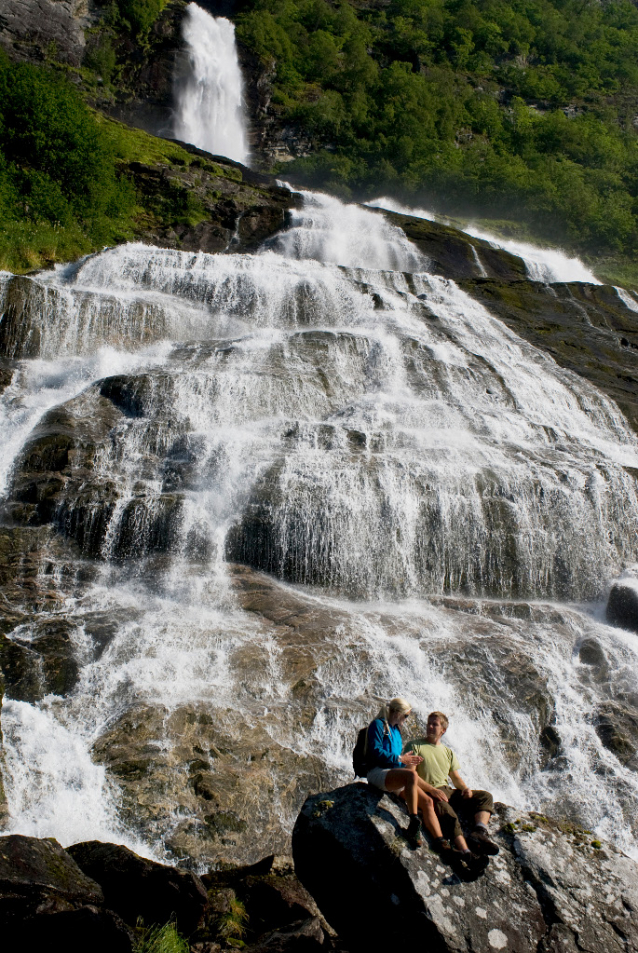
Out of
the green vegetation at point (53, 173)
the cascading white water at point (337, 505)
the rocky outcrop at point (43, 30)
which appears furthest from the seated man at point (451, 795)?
the rocky outcrop at point (43, 30)

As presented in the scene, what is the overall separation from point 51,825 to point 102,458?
25.1ft

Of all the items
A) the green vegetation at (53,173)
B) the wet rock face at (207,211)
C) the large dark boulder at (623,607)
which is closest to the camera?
the large dark boulder at (623,607)

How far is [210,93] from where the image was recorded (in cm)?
4366

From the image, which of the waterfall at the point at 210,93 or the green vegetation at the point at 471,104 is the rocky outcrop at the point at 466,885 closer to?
the waterfall at the point at 210,93

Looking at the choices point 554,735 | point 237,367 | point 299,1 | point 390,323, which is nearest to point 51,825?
point 554,735

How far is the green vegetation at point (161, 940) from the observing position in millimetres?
4293

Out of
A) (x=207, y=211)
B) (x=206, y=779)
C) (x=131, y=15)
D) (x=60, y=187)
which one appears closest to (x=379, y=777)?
(x=206, y=779)

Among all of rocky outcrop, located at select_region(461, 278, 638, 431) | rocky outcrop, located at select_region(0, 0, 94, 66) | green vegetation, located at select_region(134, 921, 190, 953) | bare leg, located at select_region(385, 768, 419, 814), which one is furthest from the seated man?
rocky outcrop, located at select_region(0, 0, 94, 66)

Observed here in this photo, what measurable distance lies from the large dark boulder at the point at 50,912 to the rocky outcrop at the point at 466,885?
57.3 inches

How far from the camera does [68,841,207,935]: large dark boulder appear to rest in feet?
16.4

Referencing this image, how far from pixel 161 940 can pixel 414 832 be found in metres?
1.82

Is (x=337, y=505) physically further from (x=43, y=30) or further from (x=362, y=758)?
(x=43, y=30)

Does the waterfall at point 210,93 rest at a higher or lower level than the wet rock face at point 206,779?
higher

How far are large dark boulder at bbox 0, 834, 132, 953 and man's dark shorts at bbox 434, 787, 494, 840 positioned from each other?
216 cm
